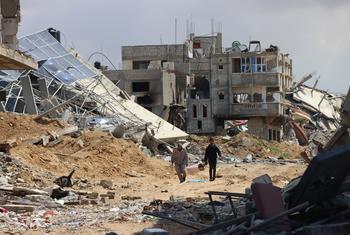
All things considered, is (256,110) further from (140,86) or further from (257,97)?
(140,86)

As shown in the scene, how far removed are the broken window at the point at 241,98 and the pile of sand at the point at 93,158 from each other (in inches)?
1287

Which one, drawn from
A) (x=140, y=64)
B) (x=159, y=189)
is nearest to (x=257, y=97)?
(x=140, y=64)

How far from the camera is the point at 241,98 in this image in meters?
Answer: 63.3

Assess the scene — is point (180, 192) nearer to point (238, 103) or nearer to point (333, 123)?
point (238, 103)

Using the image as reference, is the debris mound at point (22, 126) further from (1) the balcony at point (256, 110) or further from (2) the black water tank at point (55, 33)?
Result: (1) the balcony at point (256, 110)

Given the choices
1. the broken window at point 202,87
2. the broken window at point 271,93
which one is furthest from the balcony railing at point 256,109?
the broken window at point 202,87

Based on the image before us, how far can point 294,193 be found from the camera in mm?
7633

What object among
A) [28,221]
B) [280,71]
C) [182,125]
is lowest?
[28,221]

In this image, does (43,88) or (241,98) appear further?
(241,98)

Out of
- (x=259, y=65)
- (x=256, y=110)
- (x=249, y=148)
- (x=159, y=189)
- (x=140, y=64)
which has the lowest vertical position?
(x=159, y=189)

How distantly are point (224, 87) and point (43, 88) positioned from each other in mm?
25517

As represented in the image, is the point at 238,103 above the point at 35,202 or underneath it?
above

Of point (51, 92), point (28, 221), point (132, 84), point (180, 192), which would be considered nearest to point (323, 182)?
point (28, 221)

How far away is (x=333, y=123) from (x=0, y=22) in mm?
57498
